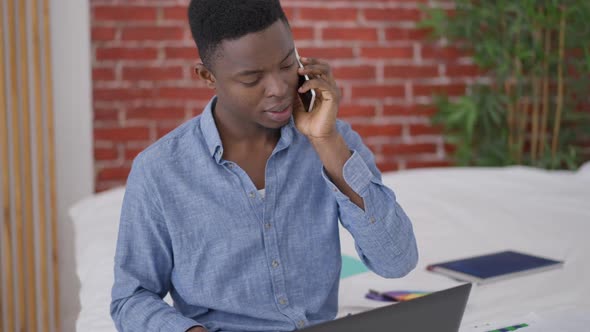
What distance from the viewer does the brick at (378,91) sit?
134 inches

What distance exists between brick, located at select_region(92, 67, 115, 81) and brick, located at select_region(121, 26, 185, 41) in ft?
0.49

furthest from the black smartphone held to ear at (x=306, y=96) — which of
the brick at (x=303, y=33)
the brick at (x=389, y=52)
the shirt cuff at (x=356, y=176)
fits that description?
the brick at (x=389, y=52)

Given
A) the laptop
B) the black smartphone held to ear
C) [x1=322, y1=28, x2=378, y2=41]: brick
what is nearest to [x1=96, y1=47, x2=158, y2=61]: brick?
[x1=322, y1=28, x2=378, y2=41]: brick

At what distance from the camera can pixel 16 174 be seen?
2525 mm

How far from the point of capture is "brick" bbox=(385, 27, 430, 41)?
3402 mm

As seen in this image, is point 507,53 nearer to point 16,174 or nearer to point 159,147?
point 16,174

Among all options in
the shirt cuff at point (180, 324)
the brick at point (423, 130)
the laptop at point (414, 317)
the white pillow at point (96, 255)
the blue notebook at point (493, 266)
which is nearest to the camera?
the laptop at point (414, 317)

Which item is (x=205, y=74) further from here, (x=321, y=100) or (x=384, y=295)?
(x=384, y=295)

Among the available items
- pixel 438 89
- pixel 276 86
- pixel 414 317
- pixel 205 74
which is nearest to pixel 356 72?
pixel 438 89

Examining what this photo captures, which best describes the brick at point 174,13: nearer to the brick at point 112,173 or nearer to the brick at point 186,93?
the brick at point 186,93

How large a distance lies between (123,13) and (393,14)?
120cm

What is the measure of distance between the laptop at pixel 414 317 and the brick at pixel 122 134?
247 centimetres

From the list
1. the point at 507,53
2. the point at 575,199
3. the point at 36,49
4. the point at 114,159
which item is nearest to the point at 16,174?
the point at 36,49

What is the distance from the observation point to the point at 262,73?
112 centimetres
